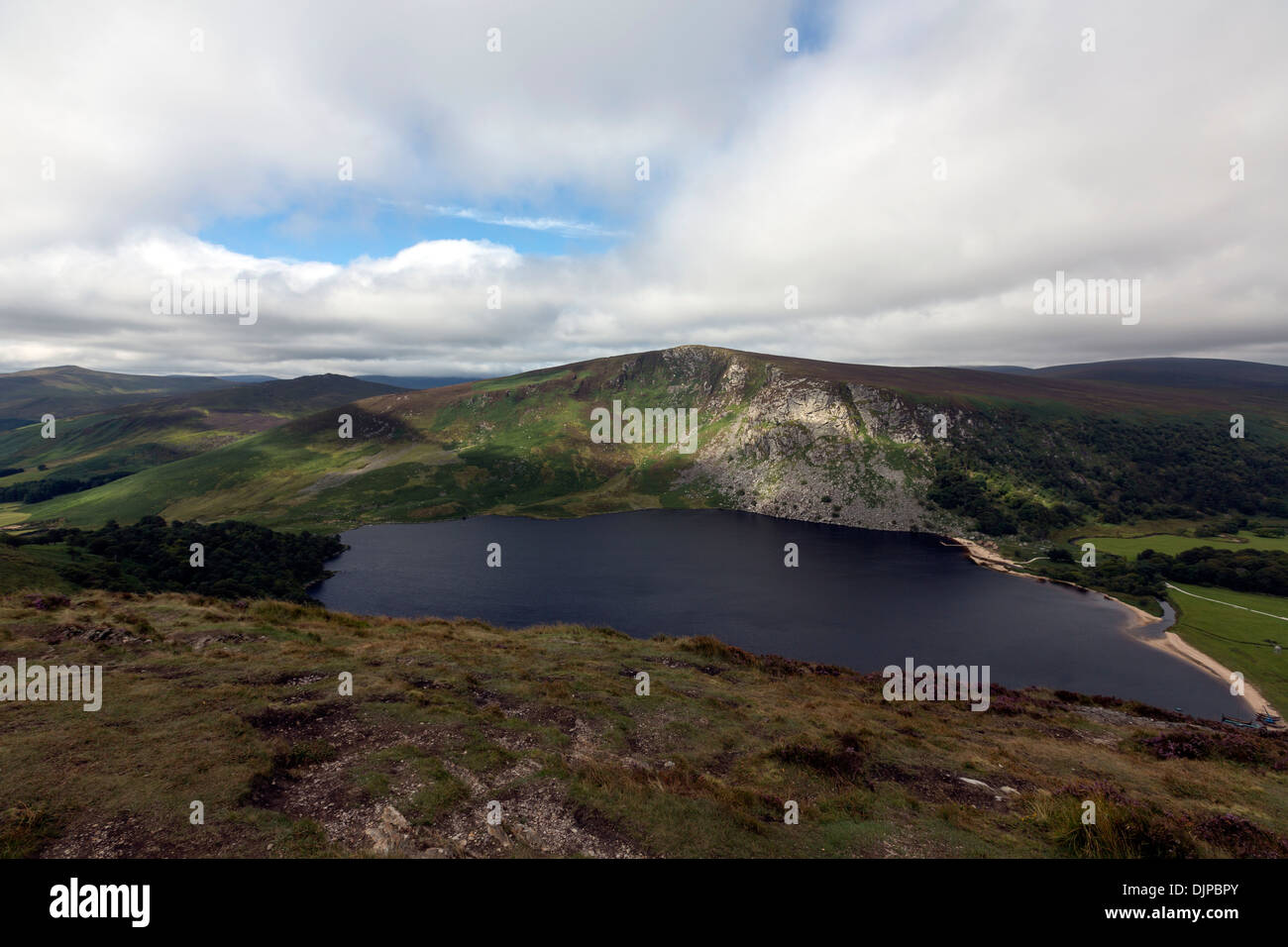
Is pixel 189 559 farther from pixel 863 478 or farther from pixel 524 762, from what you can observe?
pixel 863 478

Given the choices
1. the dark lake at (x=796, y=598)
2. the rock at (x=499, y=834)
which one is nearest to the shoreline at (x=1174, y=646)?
the dark lake at (x=796, y=598)

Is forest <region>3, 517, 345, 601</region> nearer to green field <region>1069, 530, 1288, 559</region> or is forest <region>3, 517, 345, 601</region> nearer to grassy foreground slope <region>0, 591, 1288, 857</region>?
grassy foreground slope <region>0, 591, 1288, 857</region>

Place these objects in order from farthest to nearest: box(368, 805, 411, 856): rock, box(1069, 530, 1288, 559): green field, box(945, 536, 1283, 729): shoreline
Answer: box(1069, 530, 1288, 559): green field, box(945, 536, 1283, 729): shoreline, box(368, 805, 411, 856): rock

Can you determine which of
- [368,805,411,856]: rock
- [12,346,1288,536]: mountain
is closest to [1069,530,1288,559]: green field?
[12,346,1288,536]: mountain

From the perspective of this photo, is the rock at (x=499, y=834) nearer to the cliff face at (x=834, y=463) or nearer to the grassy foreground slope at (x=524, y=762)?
the grassy foreground slope at (x=524, y=762)

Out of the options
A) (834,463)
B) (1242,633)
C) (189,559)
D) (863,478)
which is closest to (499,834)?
(189,559)
